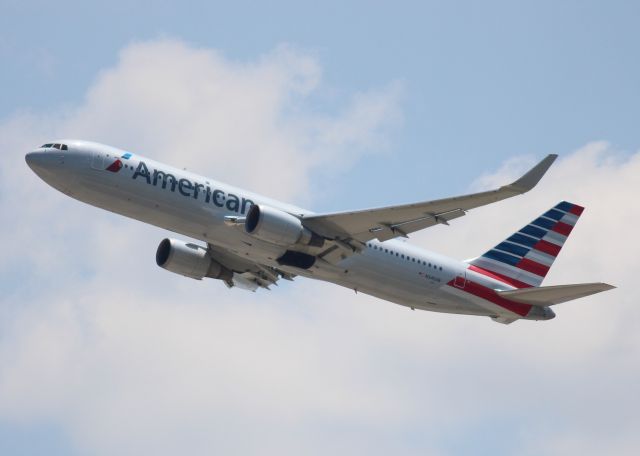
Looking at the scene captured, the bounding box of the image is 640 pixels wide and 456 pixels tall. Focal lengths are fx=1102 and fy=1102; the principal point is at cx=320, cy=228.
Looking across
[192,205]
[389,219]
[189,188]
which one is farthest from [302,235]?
[189,188]

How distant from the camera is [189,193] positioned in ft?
156

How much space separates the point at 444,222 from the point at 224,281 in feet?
47.7

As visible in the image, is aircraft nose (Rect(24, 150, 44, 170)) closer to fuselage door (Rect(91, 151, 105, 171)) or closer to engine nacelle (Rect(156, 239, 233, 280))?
fuselage door (Rect(91, 151, 105, 171))

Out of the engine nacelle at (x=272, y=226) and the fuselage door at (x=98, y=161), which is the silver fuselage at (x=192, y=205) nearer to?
the fuselage door at (x=98, y=161)

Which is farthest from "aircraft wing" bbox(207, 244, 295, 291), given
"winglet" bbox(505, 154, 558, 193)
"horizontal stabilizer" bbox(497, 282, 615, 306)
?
"winglet" bbox(505, 154, 558, 193)

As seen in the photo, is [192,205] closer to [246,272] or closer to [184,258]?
[184,258]

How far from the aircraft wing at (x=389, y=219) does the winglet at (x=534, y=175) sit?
1.87 m

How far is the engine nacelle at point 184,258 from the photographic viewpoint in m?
55.6

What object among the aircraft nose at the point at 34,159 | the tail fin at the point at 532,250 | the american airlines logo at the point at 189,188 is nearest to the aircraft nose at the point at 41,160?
the aircraft nose at the point at 34,159

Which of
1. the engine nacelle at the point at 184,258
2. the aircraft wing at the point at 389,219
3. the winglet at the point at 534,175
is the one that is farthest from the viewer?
the engine nacelle at the point at 184,258

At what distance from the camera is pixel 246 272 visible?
2260 inches

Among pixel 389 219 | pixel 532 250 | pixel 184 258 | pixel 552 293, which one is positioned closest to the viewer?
pixel 389 219

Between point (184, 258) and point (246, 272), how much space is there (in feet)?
11.8

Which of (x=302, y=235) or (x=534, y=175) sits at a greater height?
(x=534, y=175)
